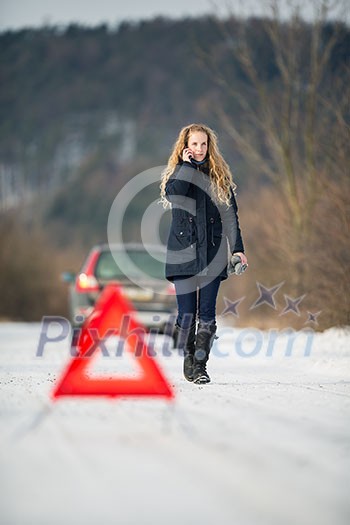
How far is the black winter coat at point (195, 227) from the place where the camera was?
6781mm

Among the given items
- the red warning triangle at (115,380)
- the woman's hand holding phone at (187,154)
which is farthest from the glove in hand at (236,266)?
the red warning triangle at (115,380)

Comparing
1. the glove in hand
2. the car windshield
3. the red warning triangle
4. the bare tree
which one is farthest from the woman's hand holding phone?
the bare tree

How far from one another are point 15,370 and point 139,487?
521 cm

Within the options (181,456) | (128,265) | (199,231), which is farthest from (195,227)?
(128,265)

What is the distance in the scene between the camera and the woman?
6.79 metres

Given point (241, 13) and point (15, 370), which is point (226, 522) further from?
point (241, 13)

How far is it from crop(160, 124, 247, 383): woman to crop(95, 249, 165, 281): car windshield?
16.6 feet

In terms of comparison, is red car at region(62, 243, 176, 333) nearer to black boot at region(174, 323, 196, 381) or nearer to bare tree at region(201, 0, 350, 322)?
bare tree at region(201, 0, 350, 322)

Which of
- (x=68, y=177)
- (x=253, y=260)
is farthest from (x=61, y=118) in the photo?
(x=253, y=260)

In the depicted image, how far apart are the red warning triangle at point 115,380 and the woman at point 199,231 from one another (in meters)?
1.88

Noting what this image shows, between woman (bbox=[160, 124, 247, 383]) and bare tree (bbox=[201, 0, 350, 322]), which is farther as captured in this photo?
bare tree (bbox=[201, 0, 350, 322])

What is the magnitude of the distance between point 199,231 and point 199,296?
52cm

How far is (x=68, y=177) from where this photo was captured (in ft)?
422

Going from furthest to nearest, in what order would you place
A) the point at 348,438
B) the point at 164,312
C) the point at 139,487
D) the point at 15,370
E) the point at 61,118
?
the point at 61,118 → the point at 164,312 → the point at 15,370 → the point at 348,438 → the point at 139,487
